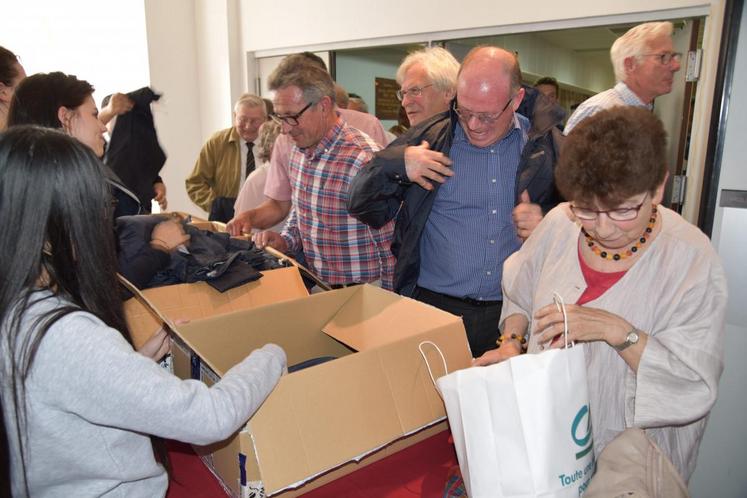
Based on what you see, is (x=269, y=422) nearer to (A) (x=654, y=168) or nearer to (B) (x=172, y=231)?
(A) (x=654, y=168)

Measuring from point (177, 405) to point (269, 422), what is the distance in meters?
0.17

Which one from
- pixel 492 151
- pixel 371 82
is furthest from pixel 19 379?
pixel 371 82

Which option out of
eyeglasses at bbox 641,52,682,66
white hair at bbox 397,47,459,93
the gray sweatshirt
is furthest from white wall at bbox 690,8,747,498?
the gray sweatshirt

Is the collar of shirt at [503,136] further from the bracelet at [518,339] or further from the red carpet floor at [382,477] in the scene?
the red carpet floor at [382,477]

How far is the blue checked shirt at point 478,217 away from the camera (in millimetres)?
1680

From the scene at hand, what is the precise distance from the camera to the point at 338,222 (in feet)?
6.53

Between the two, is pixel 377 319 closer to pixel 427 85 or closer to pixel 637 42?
pixel 427 85

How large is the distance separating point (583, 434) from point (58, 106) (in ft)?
5.82

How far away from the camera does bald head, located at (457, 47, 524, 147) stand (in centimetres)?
Result: 157

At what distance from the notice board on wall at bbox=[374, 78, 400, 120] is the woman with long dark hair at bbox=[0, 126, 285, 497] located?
400 centimetres

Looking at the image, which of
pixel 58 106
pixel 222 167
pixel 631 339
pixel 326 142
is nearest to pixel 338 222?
pixel 326 142

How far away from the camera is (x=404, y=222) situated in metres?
1.80

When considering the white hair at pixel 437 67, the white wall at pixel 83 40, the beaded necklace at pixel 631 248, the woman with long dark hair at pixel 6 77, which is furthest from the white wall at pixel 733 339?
the white wall at pixel 83 40

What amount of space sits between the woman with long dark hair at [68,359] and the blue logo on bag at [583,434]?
53cm
